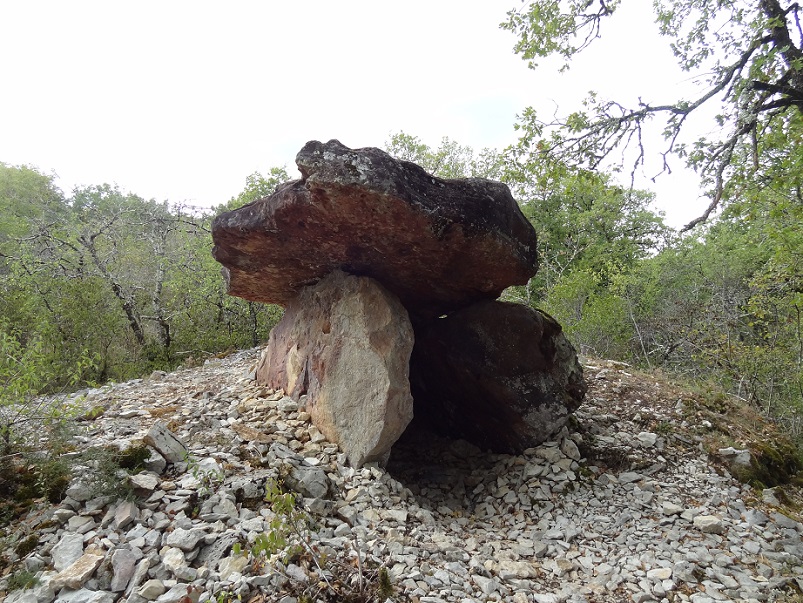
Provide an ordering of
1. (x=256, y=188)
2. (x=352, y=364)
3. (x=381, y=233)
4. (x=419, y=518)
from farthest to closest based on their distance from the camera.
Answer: (x=256, y=188) < (x=352, y=364) < (x=381, y=233) < (x=419, y=518)

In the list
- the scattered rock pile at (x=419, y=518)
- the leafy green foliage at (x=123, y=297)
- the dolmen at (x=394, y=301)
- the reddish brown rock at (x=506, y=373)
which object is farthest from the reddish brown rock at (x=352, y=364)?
the leafy green foliage at (x=123, y=297)

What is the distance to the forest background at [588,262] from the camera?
5.39 meters

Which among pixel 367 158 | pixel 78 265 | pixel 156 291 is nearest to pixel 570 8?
pixel 367 158

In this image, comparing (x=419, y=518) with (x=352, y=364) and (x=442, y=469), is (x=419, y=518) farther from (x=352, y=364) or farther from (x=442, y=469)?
(x=352, y=364)

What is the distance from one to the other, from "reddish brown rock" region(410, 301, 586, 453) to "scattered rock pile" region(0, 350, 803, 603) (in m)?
0.31

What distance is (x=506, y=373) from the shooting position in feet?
20.5

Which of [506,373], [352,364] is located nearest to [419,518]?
[352,364]

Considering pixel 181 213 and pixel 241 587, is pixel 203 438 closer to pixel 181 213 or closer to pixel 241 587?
pixel 241 587

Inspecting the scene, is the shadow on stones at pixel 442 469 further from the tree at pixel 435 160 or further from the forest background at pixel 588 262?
the tree at pixel 435 160

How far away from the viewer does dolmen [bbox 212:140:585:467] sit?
5.01m

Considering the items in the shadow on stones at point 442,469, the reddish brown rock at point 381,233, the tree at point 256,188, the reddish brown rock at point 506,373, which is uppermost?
the tree at point 256,188

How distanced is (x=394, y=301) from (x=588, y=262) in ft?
53.9

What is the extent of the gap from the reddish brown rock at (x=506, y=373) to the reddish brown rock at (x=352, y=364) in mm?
1057

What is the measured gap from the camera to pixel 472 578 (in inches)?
150
